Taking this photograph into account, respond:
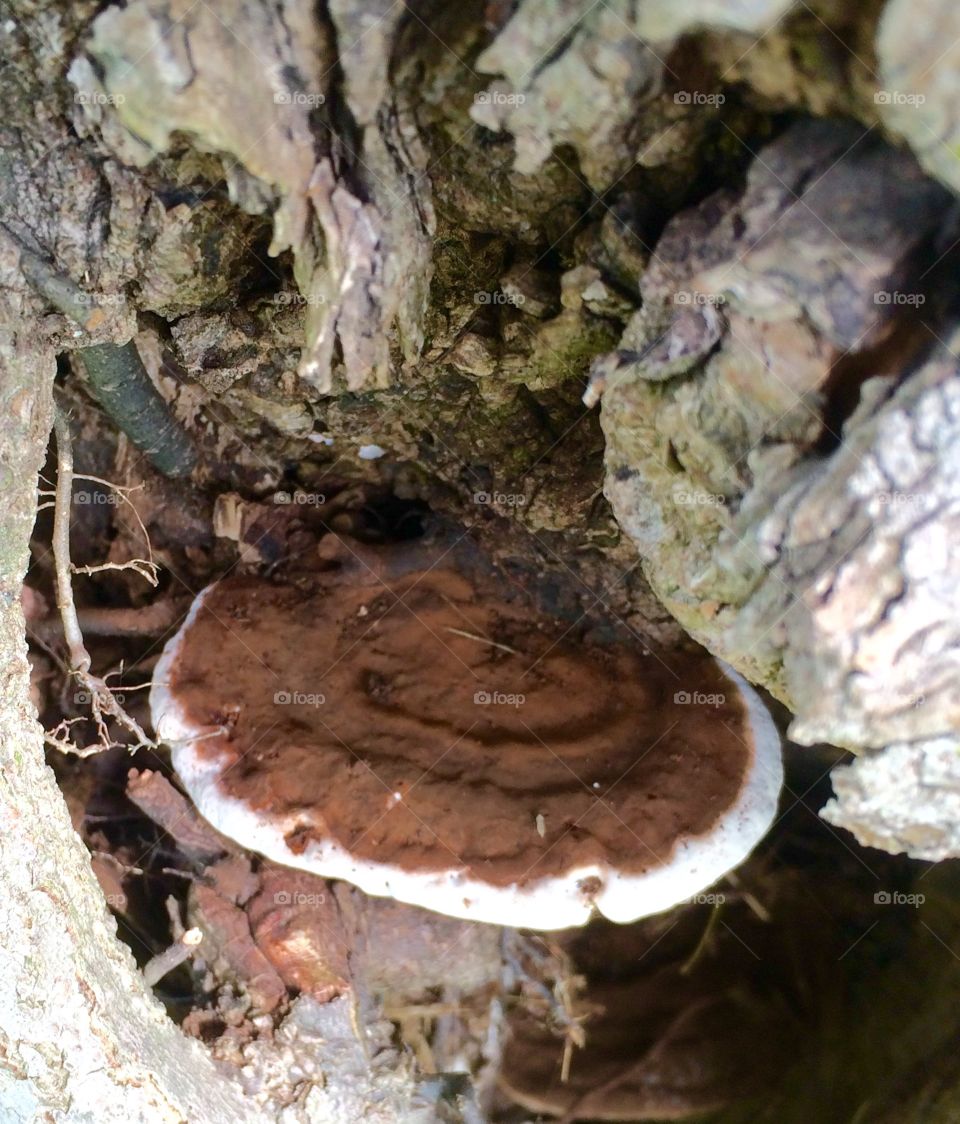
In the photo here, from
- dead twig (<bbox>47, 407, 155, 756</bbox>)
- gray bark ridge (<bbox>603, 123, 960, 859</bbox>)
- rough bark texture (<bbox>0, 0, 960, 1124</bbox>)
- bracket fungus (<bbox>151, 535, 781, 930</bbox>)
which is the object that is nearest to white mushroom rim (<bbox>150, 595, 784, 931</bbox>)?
bracket fungus (<bbox>151, 535, 781, 930</bbox>)

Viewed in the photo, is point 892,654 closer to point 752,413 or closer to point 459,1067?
point 752,413

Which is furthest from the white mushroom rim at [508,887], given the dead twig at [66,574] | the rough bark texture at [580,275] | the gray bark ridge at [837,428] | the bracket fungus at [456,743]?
the gray bark ridge at [837,428]

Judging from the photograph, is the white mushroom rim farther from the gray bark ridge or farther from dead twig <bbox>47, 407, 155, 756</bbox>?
the gray bark ridge

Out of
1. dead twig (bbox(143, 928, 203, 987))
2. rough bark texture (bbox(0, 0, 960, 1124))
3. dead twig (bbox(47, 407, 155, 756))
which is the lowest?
dead twig (bbox(143, 928, 203, 987))

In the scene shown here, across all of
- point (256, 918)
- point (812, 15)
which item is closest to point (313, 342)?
point (812, 15)

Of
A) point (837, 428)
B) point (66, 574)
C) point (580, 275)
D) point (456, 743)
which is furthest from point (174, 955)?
point (837, 428)

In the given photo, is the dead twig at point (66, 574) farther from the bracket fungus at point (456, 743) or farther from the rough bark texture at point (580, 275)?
the rough bark texture at point (580, 275)

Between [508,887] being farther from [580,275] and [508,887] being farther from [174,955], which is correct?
[580,275]
